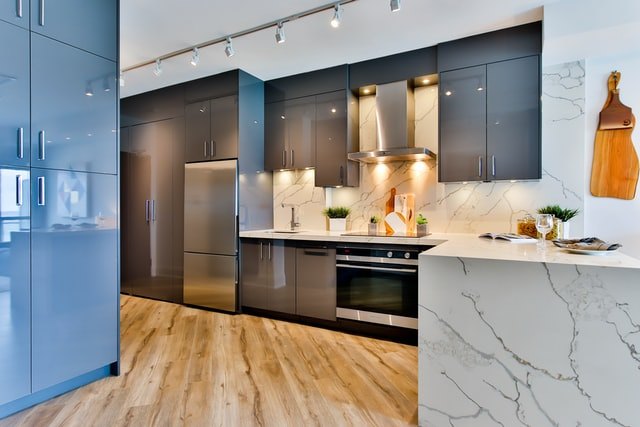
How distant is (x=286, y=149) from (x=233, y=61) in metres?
1.05

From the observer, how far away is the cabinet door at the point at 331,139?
3646mm

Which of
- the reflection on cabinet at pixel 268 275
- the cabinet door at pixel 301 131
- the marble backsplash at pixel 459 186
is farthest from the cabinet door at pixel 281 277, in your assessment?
the cabinet door at pixel 301 131

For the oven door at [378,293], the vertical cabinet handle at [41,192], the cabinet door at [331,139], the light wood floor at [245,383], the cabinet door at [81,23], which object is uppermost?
the cabinet door at [81,23]

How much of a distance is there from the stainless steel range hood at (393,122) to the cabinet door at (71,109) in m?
2.11

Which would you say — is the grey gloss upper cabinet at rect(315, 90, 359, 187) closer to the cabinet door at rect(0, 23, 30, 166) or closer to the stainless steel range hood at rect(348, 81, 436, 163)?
the stainless steel range hood at rect(348, 81, 436, 163)

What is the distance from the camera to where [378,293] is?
308 centimetres

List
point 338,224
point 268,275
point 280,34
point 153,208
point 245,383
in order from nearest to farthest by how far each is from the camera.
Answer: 1. point 245,383
2. point 280,34
3. point 268,275
4. point 338,224
5. point 153,208

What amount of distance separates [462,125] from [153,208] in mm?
3645

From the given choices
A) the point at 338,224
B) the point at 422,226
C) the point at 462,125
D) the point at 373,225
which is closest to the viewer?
the point at 462,125

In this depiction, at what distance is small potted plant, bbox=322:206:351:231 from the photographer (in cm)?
381

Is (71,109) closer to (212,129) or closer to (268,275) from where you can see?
(212,129)

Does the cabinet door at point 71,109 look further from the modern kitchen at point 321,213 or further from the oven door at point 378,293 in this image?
the oven door at point 378,293

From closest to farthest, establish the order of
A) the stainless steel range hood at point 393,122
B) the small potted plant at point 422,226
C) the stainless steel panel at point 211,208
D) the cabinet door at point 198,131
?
the small potted plant at point 422,226, the stainless steel range hood at point 393,122, the stainless steel panel at point 211,208, the cabinet door at point 198,131

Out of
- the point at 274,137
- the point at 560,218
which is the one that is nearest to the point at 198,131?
the point at 274,137
